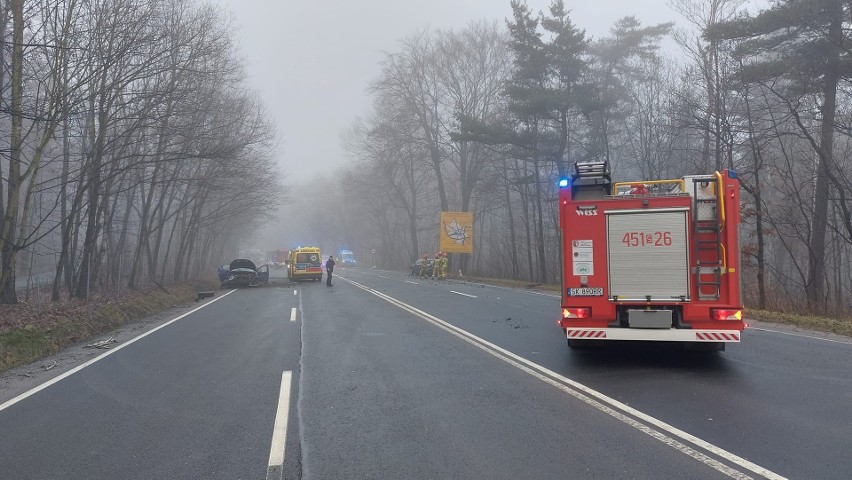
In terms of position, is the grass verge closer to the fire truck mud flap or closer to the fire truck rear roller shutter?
the fire truck mud flap

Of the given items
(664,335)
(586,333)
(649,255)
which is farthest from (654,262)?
(586,333)

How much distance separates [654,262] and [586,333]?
139 centimetres

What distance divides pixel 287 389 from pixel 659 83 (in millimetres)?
32516

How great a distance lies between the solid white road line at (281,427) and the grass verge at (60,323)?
537 centimetres

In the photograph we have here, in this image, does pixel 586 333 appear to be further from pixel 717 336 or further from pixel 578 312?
pixel 717 336

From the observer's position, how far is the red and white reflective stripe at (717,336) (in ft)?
27.7

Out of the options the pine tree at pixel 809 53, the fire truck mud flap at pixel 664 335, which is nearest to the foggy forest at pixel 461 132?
the pine tree at pixel 809 53

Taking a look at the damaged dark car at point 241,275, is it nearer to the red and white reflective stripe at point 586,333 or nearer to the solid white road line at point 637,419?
the solid white road line at point 637,419

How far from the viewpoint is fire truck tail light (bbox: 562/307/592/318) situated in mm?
8969

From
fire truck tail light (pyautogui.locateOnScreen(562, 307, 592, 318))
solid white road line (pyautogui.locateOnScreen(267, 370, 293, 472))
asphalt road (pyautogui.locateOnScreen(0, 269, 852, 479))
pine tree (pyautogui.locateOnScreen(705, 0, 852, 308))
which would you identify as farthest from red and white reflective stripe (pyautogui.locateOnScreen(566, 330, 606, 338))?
pine tree (pyautogui.locateOnScreen(705, 0, 852, 308))

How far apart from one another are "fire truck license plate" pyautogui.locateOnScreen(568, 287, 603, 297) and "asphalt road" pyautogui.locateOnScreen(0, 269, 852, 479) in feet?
3.43

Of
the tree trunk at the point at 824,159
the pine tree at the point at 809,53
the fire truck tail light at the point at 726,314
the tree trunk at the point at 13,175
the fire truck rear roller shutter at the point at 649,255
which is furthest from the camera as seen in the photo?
the pine tree at the point at 809,53

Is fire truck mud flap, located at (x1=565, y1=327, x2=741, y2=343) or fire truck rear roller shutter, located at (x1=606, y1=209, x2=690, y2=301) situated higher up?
fire truck rear roller shutter, located at (x1=606, y1=209, x2=690, y2=301)

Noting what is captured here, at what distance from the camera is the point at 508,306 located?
61.6 feet
